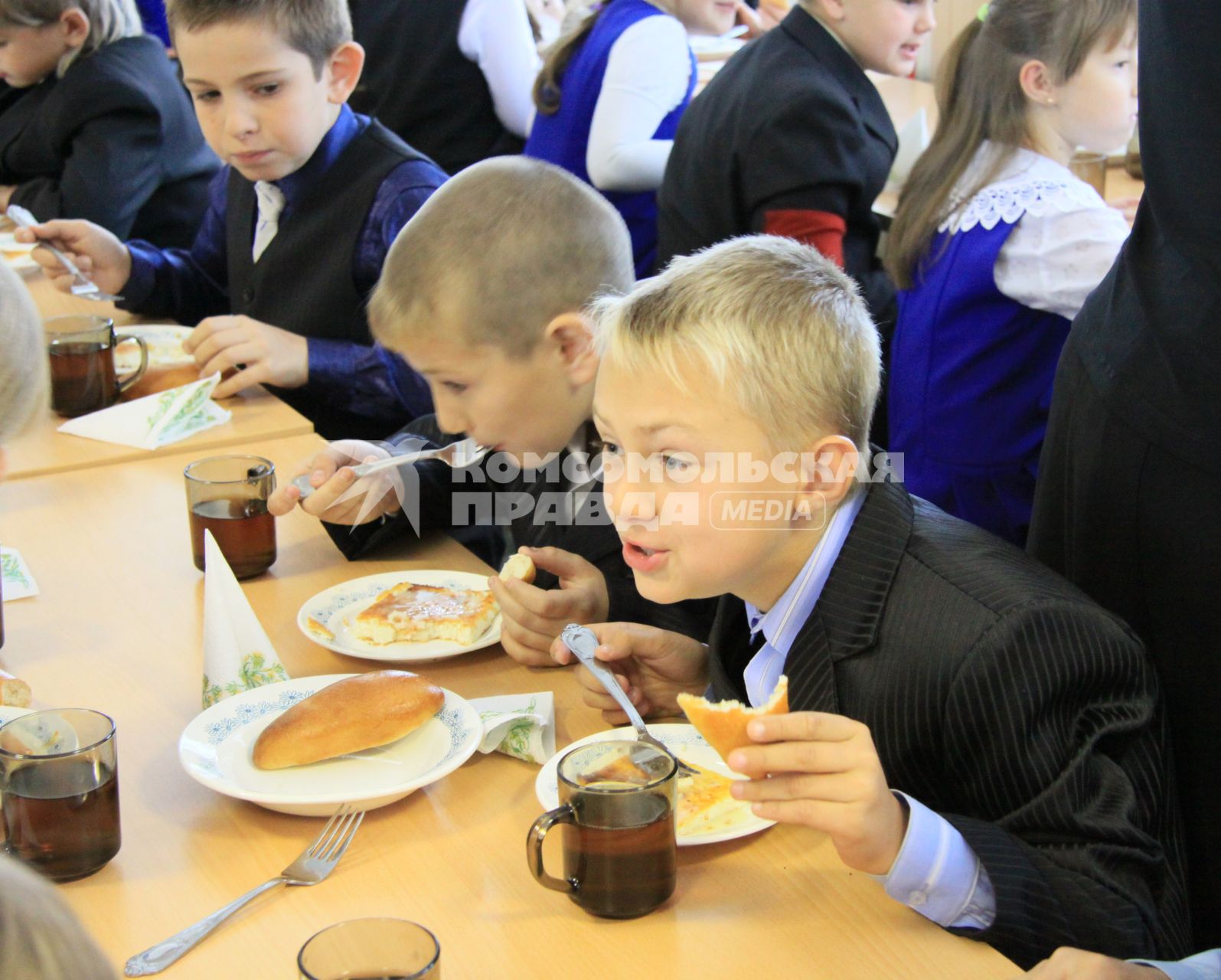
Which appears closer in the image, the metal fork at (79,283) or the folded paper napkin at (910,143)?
the metal fork at (79,283)

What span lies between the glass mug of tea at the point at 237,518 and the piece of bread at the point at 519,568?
340 millimetres

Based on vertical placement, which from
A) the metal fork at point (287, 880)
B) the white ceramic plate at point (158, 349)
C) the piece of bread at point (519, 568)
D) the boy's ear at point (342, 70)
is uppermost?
the boy's ear at point (342, 70)

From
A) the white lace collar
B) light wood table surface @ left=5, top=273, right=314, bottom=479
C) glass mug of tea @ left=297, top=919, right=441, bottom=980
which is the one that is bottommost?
light wood table surface @ left=5, top=273, right=314, bottom=479

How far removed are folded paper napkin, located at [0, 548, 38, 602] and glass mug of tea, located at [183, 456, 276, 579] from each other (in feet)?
0.64

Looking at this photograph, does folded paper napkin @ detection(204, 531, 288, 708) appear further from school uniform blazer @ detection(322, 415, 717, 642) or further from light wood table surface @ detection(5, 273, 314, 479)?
light wood table surface @ detection(5, 273, 314, 479)

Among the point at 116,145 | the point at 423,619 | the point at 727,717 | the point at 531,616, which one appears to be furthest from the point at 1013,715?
the point at 116,145

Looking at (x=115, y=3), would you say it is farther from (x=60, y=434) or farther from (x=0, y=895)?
(x=0, y=895)

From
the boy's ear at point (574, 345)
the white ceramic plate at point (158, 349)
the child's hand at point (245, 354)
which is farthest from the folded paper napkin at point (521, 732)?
the white ceramic plate at point (158, 349)

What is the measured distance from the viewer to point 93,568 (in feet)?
5.43

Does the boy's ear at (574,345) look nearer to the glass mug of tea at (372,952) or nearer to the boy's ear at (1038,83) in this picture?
the glass mug of tea at (372,952)

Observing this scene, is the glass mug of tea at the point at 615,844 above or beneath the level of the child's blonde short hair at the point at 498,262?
beneath

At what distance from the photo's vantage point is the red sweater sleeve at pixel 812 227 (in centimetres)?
257

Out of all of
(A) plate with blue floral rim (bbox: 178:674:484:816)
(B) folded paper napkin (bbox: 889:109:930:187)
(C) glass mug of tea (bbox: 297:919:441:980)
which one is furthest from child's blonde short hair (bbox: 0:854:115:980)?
(B) folded paper napkin (bbox: 889:109:930:187)

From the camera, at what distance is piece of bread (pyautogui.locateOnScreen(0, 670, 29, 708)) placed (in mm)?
1257
